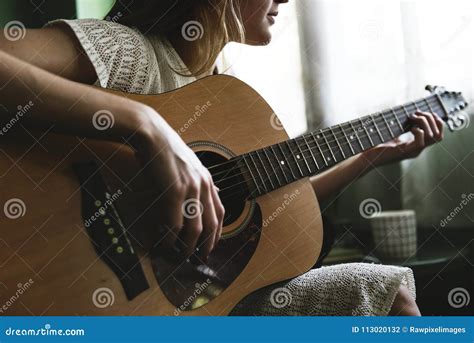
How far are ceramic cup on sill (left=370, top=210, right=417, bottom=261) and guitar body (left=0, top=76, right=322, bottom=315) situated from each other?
0.86 ft

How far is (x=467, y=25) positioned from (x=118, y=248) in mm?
715

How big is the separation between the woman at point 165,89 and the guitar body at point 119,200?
0.03 metres

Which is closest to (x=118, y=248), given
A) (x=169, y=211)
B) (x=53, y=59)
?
(x=169, y=211)

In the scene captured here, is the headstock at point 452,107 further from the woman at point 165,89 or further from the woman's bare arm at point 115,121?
the woman's bare arm at point 115,121

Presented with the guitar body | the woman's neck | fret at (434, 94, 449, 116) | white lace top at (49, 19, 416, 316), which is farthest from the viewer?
fret at (434, 94, 449, 116)

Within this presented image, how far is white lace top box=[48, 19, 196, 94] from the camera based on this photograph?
2.24 ft

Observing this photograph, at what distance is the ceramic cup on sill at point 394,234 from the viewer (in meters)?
0.99

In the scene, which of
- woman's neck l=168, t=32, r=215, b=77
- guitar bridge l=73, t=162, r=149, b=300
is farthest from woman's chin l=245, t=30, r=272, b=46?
guitar bridge l=73, t=162, r=149, b=300

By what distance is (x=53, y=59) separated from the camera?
2.15 feet

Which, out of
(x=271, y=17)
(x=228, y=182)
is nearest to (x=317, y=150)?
(x=228, y=182)

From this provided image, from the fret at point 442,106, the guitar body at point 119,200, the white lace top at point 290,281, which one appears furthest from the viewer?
the fret at point 442,106

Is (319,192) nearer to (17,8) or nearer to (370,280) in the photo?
(370,280)

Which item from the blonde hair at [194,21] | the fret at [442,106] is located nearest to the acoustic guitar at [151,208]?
A: the blonde hair at [194,21]

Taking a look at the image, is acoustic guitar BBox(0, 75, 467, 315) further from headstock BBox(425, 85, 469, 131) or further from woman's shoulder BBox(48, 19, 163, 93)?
headstock BBox(425, 85, 469, 131)
